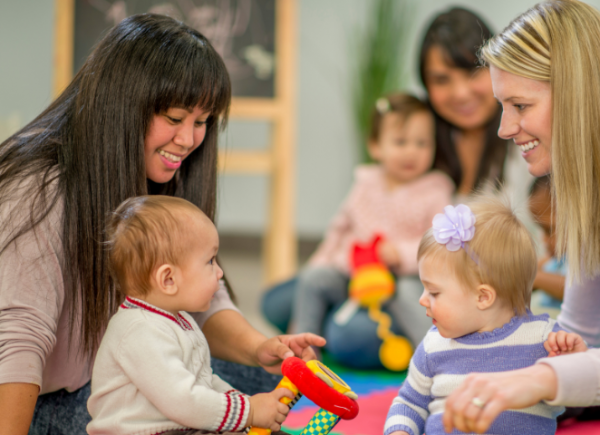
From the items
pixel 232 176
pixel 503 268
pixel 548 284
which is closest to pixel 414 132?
pixel 548 284

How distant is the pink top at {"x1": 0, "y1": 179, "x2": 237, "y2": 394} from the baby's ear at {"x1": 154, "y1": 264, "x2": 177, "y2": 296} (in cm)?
20

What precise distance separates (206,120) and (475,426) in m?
0.72

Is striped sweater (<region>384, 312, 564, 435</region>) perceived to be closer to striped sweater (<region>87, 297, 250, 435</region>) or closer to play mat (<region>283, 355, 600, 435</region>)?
striped sweater (<region>87, 297, 250, 435</region>)

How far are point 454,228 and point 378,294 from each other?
3.55 feet

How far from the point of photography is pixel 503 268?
95 cm

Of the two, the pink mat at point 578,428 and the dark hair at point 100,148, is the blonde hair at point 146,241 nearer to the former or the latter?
the dark hair at point 100,148

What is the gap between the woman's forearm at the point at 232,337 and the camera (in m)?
1.17

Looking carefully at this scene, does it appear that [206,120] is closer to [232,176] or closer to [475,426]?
[475,426]

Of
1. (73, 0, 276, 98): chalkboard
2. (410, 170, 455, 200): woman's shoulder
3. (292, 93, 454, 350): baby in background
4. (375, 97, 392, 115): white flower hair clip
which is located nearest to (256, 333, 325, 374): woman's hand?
(292, 93, 454, 350): baby in background

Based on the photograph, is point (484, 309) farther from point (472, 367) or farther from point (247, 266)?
point (247, 266)

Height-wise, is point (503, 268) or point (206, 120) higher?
point (206, 120)

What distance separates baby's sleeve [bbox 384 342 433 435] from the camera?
3.27 ft

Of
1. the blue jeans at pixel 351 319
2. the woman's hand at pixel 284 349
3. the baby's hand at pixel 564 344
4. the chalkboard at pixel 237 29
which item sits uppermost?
the chalkboard at pixel 237 29

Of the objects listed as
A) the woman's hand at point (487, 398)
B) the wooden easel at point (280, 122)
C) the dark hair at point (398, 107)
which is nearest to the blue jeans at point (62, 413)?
the woman's hand at point (487, 398)
